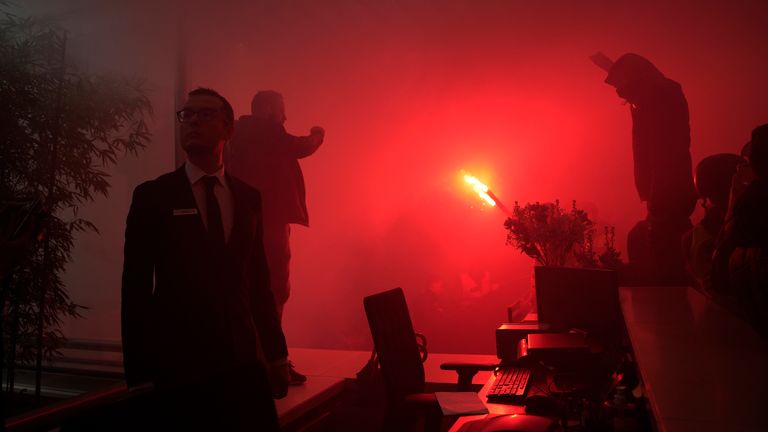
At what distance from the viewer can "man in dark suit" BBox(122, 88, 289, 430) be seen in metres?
2.05

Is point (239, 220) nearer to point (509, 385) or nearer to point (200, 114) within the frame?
point (200, 114)

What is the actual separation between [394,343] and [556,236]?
1.56m

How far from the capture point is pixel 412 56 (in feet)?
15.1

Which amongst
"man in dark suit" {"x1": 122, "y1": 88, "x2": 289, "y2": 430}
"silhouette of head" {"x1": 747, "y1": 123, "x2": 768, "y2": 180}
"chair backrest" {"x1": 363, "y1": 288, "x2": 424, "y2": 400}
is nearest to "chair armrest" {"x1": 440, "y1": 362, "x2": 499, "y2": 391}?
"chair backrest" {"x1": 363, "y1": 288, "x2": 424, "y2": 400}

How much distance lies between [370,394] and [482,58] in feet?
9.30

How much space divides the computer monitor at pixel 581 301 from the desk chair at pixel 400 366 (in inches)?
18.0

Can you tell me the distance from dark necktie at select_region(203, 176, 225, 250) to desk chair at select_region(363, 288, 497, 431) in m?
0.66

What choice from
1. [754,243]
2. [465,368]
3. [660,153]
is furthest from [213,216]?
[660,153]

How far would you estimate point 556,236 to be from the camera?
11.0 feet

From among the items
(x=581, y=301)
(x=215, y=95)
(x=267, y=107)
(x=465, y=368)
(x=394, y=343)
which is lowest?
(x=465, y=368)

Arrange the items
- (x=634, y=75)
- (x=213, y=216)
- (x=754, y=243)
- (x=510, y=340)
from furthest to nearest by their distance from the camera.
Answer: (x=634, y=75)
(x=510, y=340)
(x=213, y=216)
(x=754, y=243)

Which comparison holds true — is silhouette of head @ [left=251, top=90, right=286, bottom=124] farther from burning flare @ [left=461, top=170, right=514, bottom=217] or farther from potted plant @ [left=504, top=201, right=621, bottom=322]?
potted plant @ [left=504, top=201, right=621, bottom=322]

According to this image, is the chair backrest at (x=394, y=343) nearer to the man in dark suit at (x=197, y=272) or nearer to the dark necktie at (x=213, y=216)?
the man in dark suit at (x=197, y=272)

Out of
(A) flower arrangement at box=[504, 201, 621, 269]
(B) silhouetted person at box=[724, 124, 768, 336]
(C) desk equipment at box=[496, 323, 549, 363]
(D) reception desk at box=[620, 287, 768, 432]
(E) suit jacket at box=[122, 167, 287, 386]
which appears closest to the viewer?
(D) reception desk at box=[620, 287, 768, 432]
